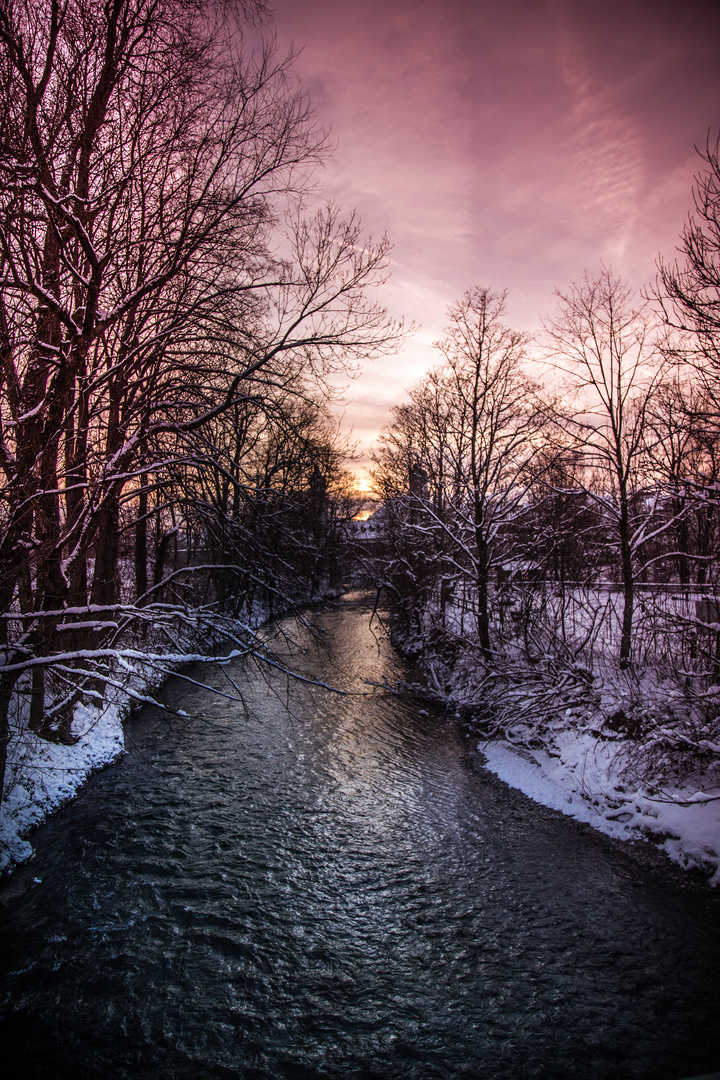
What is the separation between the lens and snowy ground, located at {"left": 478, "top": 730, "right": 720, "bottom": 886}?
6.64 m

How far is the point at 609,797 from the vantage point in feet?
25.9

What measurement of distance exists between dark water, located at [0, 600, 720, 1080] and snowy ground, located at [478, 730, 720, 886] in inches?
15.0

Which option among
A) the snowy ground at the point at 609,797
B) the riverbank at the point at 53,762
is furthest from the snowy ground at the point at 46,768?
the snowy ground at the point at 609,797

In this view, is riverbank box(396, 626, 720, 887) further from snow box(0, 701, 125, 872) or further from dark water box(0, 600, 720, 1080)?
snow box(0, 701, 125, 872)

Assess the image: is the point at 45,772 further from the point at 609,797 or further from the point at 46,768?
the point at 609,797

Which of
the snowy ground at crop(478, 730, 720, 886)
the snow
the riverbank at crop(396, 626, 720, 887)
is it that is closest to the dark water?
the snow

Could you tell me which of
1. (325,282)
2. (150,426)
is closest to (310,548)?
(150,426)

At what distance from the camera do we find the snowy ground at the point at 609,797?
6.64 meters

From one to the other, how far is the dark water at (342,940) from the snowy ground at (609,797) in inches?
15.0

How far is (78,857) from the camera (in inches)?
255

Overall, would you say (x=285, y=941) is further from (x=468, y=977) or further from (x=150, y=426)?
(x=150, y=426)

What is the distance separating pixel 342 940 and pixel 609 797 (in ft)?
15.3

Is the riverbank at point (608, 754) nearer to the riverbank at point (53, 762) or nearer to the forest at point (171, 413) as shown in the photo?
the forest at point (171, 413)

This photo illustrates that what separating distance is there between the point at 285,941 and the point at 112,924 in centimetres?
179
